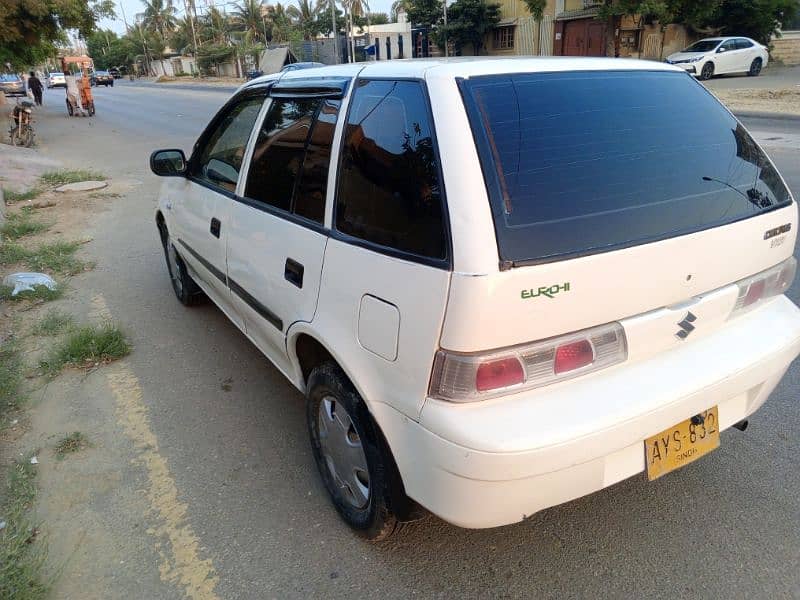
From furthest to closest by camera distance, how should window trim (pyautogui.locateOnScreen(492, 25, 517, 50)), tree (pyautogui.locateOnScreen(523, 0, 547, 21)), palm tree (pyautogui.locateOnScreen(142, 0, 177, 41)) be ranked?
1. palm tree (pyautogui.locateOnScreen(142, 0, 177, 41))
2. window trim (pyautogui.locateOnScreen(492, 25, 517, 50))
3. tree (pyautogui.locateOnScreen(523, 0, 547, 21))

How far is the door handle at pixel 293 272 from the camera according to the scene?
250 centimetres

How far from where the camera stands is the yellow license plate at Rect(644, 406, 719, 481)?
205 cm

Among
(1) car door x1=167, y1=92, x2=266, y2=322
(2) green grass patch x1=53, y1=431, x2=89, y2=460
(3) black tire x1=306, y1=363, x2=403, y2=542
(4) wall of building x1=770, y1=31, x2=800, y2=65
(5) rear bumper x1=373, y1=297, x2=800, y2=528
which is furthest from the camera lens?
(4) wall of building x1=770, y1=31, x2=800, y2=65

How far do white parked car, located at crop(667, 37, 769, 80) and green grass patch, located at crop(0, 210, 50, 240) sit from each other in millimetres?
21955

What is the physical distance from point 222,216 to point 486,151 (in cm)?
197

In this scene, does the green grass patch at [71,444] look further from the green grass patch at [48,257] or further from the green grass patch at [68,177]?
the green grass patch at [68,177]

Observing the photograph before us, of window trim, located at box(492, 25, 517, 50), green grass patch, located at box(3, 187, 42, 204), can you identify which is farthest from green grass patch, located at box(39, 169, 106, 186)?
window trim, located at box(492, 25, 517, 50)

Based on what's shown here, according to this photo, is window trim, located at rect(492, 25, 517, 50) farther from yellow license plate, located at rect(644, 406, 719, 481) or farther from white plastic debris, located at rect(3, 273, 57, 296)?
yellow license plate, located at rect(644, 406, 719, 481)

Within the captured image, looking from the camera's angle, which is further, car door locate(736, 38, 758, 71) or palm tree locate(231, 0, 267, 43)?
palm tree locate(231, 0, 267, 43)

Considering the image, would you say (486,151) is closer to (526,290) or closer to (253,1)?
(526,290)

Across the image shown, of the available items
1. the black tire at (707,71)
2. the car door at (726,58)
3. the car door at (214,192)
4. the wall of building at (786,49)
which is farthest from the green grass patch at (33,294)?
the wall of building at (786,49)

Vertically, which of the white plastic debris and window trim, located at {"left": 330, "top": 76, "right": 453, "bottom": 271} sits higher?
window trim, located at {"left": 330, "top": 76, "right": 453, "bottom": 271}

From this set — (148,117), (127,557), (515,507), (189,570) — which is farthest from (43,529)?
(148,117)

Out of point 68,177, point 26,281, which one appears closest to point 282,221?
point 26,281
